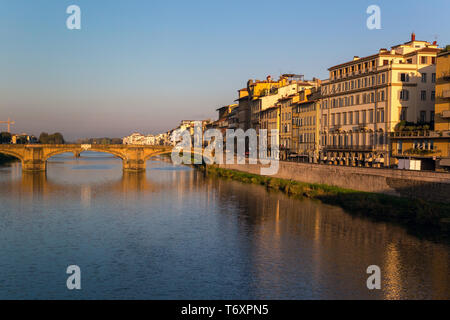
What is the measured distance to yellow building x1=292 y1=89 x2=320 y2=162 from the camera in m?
54.8

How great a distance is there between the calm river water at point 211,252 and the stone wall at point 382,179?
3477mm

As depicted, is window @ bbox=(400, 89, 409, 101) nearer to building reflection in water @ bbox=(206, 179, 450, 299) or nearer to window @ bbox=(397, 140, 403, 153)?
window @ bbox=(397, 140, 403, 153)

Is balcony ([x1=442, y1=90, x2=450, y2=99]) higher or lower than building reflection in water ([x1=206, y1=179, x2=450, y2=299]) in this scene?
higher

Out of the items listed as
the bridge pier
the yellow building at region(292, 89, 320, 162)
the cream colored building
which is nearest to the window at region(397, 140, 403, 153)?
the cream colored building

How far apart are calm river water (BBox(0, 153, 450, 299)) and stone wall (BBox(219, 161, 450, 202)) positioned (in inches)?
137

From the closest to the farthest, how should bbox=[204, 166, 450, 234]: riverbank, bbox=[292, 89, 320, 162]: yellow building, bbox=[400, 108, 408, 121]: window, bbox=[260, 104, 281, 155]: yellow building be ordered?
bbox=[204, 166, 450, 234]: riverbank, bbox=[400, 108, 408, 121]: window, bbox=[292, 89, 320, 162]: yellow building, bbox=[260, 104, 281, 155]: yellow building

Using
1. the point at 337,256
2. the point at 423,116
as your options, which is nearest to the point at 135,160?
the point at 423,116

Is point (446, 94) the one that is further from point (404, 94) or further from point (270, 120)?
point (270, 120)

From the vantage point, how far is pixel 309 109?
187 ft

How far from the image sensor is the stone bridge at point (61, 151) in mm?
74438

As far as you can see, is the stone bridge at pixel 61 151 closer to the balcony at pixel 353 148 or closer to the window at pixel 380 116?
the balcony at pixel 353 148

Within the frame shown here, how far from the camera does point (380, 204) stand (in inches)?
1248
